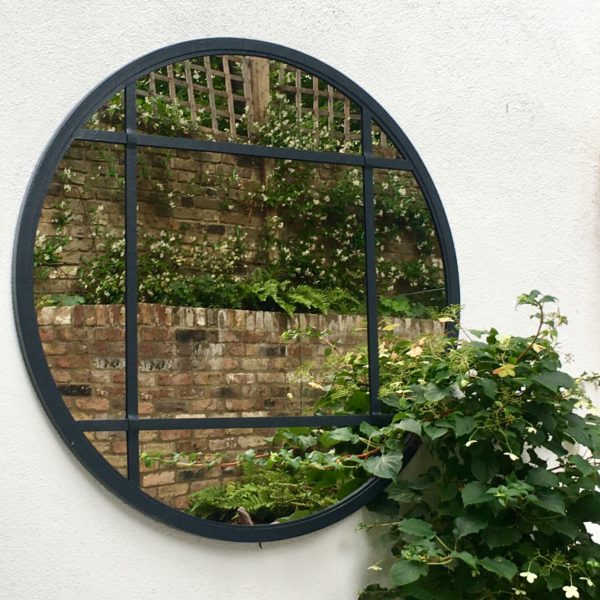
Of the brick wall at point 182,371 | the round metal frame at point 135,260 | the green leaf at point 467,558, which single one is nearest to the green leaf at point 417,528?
the green leaf at point 467,558

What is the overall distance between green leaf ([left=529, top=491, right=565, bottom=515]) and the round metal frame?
56cm

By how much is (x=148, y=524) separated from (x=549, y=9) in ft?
8.87

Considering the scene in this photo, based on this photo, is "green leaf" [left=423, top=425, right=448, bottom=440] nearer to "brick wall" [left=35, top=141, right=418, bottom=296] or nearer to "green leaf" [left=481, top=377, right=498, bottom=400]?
"green leaf" [left=481, top=377, right=498, bottom=400]

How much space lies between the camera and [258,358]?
3.60m

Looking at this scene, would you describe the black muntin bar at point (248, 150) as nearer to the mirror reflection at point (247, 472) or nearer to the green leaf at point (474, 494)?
the mirror reflection at point (247, 472)

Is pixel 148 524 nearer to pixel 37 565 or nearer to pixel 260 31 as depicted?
pixel 37 565

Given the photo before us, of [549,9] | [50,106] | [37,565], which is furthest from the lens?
[549,9]

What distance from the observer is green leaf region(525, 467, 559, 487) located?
3.58 meters

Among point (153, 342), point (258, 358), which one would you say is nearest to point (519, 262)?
point (258, 358)

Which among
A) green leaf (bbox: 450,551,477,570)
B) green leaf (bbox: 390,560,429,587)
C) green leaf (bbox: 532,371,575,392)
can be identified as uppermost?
green leaf (bbox: 532,371,575,392)

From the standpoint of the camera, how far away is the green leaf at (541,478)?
3.58 m

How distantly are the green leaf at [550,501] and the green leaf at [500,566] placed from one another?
8.7 inches

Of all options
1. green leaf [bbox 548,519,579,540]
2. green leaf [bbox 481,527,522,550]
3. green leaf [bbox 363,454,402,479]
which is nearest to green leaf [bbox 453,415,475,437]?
green leaf [bbox 363,454,402,479]

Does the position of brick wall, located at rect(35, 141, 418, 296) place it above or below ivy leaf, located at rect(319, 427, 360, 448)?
above
